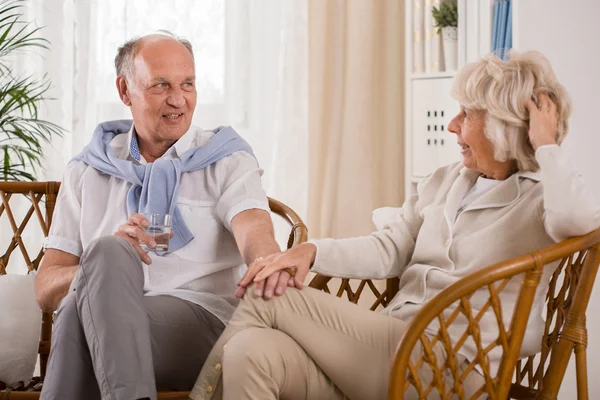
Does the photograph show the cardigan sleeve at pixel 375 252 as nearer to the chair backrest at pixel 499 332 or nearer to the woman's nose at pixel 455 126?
the woman's nose at pixel 455 126

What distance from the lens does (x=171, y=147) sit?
7.07ft

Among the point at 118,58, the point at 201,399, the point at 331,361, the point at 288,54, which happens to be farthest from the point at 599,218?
the point at 288,54

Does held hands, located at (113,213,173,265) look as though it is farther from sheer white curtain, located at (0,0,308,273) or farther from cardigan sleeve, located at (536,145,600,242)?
sheer white curtain, located at (0,0,308,273)

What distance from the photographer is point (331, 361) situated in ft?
5.37

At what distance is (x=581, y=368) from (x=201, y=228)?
0.98m

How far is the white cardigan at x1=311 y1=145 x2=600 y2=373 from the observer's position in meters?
1.58

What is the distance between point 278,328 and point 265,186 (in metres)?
2.08

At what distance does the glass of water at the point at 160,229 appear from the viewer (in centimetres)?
185

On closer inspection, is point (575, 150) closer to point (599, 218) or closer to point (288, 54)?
point (599, 218)

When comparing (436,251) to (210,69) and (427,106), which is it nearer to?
(427,106)

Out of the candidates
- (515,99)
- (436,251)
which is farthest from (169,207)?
(515,99)

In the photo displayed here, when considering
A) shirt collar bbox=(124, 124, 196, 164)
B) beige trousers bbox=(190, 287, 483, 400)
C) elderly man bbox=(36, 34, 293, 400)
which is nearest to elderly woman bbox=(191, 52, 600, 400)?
beige trousers bbox=(190, 287, 483, 400)

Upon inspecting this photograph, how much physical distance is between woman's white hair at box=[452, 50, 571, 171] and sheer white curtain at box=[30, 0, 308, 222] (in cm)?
193

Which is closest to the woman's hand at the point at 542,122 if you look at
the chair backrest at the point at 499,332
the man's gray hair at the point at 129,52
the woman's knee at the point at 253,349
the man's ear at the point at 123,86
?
the chair backrest at the point at 499,332
